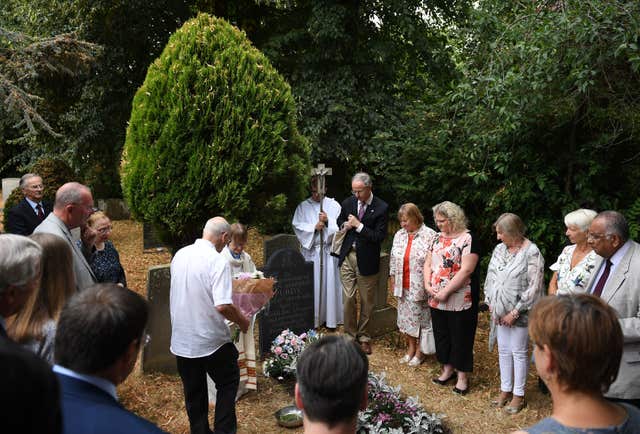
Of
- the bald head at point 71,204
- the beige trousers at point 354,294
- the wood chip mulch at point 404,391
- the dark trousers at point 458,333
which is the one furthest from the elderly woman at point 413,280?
the bald head at point 71,204

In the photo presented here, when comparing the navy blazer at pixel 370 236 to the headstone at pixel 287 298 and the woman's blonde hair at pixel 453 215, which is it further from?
the woman's blonde hair at pixel 453 215

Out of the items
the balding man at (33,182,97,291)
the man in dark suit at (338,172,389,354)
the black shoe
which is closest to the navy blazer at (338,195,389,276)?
the man in dark suit at (338,172,389,354)

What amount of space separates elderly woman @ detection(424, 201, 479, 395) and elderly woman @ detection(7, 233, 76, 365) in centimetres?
388

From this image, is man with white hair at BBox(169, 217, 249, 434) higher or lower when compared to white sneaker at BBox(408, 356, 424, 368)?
higher

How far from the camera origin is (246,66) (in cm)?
604

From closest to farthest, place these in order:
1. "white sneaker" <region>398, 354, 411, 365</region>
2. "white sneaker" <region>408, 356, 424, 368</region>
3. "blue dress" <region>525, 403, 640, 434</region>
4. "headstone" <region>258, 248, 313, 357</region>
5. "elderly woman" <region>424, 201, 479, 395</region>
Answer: "blue dress" <region>525, 403, 640, 434</region> → "elderly woman" <region>424, 201, 479, 395</region> → "headstone" <region>258, 248, 313, 357</region> → "white sneaker" <region>408, 356, 424, 368</region> → "white sneaker" <region>398, 354, 411, 365</region>

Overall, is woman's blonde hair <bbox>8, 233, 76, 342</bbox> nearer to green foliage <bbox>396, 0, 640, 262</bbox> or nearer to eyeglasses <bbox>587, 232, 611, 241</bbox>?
eyeglasses <bbox>587, 232, 611, 241</bbox>

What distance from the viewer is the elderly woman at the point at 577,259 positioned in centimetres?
434

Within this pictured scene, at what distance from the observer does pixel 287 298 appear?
267 inches

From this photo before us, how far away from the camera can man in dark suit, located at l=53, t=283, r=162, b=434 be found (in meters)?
1.79

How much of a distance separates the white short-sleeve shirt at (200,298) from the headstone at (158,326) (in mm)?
1578

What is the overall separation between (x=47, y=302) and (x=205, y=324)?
1472mm

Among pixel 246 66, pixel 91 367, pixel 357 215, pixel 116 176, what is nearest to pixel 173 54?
pixel 246 66

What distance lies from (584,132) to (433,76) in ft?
12.4
